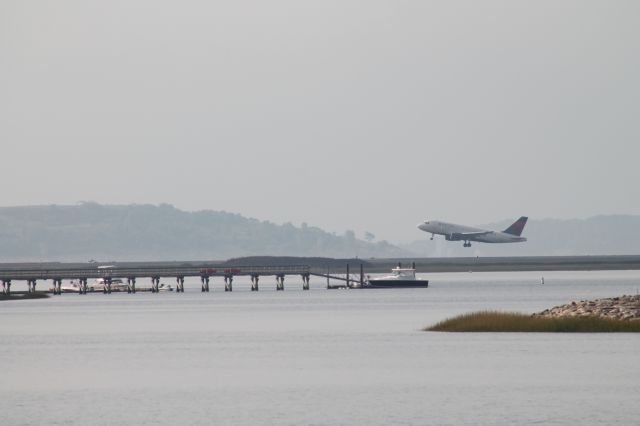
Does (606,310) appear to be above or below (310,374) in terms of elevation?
above

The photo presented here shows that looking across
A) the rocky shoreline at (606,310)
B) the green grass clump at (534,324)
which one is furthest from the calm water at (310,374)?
the rocky shoreline at (606,310)

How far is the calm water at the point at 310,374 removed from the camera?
191 feet

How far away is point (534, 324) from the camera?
327 ft

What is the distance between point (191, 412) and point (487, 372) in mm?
19955

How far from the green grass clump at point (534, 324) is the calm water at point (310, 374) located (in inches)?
70.4

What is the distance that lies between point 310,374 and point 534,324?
29627 millimetres

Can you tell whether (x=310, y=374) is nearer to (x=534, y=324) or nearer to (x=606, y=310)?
(x=534, y=324)

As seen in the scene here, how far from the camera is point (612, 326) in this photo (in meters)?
95.8

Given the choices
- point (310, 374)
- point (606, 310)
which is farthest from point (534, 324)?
point (310, 374)

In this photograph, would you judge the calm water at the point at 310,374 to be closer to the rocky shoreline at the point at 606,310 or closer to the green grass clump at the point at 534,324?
the green grass clump at the point at 534,324

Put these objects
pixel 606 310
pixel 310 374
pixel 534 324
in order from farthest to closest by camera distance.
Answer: pixel 534 324 → pixel 606 310 → pixel 310 374

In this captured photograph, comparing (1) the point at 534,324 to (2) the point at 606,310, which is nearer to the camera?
(2) the point at 606,310

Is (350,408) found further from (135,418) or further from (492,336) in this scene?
(492,336)

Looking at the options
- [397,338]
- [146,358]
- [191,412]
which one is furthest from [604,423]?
[397,338]
